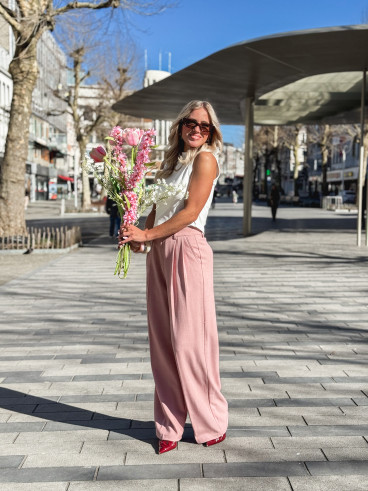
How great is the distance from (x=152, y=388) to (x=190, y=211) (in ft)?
5.93

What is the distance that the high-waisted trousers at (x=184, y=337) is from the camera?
11.8ft

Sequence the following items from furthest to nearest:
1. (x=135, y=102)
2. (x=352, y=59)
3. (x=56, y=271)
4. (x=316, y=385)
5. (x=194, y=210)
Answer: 1. (x=135, y=102)
2. (x=352, y=59)
3. (x=56, y=271)
4. (x=316, y=385)
5. (x=194, y=210)

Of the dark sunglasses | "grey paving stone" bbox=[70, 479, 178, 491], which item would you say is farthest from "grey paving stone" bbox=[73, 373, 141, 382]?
the dark sunglasses

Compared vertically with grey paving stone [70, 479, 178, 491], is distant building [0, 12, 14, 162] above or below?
above

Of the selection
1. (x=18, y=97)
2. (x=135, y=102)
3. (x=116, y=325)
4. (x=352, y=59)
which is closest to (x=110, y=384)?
(x=116, y=325)

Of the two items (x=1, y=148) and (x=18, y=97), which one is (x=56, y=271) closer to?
(x=18, y=97)

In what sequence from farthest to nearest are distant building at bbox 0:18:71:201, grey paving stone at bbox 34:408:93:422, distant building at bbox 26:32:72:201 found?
distant building at bbox 26:32:72:201, distant building at bbox 0:18:71:201, grey paving stone at bbox 34:408:93:422

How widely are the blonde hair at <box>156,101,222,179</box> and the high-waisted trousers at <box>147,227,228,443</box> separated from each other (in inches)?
14.7

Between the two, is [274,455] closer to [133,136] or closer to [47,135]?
[133,136]

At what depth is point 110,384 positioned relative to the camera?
4.99 meters

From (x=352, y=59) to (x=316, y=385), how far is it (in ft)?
37.6

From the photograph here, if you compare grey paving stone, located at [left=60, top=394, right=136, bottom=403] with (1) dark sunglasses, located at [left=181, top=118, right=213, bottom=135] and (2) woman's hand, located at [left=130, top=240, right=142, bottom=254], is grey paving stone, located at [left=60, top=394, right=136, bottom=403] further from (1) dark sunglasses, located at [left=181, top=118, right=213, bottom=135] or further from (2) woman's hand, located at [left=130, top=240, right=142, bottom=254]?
(1) dark sunglasses, located at [left=181, top=118, right=213, bottom=135]

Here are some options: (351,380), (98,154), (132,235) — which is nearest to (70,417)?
(132,235)

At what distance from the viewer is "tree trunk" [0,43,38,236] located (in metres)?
16.6
